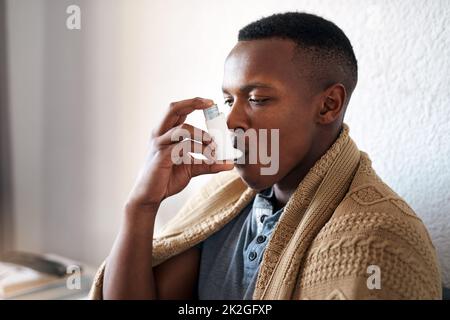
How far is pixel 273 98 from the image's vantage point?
78 cm

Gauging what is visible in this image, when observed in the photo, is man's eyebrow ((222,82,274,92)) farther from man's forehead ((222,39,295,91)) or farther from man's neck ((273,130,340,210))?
man's neck ((273,130,340,210))

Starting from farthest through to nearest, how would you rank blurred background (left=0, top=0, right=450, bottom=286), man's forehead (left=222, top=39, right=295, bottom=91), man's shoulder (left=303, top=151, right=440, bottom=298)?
blurred background (left=0, top=0, right=450, bottom=286)
man's forehead (left=222, top=39, right=295, bottom=91)
man's shoulder (left=303, top=151, right=440, bottom=298)

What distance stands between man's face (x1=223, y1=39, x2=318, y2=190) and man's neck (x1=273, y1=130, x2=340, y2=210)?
0.02 metres

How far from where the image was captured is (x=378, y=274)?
0.65 meters

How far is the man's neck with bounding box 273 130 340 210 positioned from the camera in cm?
84

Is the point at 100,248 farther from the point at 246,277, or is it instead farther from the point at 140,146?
the point at 246,277

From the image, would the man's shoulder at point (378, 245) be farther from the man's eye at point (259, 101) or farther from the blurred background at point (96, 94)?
the blurred background at point (96, 94)

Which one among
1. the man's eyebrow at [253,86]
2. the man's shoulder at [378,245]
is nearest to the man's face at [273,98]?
the man's eyebrow at [253,86]

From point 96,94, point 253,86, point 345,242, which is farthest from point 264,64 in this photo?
point 96,94

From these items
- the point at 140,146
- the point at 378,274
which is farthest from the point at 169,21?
the point at 378,274

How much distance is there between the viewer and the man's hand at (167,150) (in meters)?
0.82

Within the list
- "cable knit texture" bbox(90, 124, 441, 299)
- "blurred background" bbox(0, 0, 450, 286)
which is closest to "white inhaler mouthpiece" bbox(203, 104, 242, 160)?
"cable knit texture" bbox(90, 124, 441, 299)

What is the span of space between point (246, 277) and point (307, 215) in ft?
0.53

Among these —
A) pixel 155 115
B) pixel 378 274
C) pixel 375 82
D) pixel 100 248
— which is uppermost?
pixel 375 82
